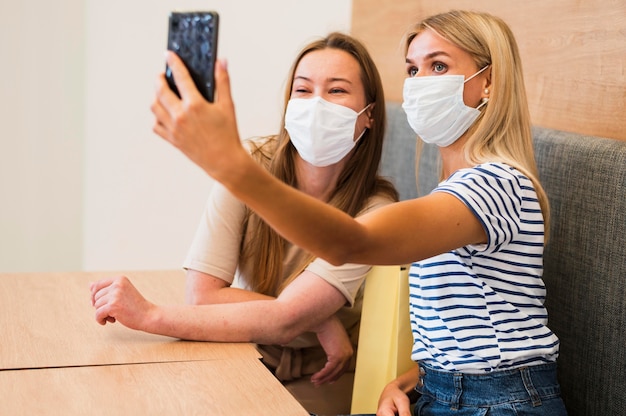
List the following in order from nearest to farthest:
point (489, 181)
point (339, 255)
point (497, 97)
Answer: point (339, 255), point (489, 181), point (497, 97)

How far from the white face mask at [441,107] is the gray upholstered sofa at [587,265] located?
28cm

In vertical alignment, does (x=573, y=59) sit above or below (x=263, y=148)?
above

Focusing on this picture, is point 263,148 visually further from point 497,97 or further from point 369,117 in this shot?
point 497,97

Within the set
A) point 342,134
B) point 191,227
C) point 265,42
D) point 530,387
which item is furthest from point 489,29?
point 191,227

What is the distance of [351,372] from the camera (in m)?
1.91

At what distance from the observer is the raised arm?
93cm

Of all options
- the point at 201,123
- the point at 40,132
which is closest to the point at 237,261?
the point at 201,123

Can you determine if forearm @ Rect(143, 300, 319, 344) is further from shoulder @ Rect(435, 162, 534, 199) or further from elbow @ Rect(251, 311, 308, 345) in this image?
shoulder @ Rect(435, 162, 534, 199)

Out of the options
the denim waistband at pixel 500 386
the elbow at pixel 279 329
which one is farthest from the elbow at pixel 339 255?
the elbow at pixel 279 329

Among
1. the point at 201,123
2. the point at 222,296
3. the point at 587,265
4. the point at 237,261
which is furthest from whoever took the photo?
the point at 237,261

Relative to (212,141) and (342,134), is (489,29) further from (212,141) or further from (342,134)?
(212,141)

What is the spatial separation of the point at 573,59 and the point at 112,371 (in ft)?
4.01

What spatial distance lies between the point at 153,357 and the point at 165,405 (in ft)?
0.69

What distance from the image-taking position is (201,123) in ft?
3.02
